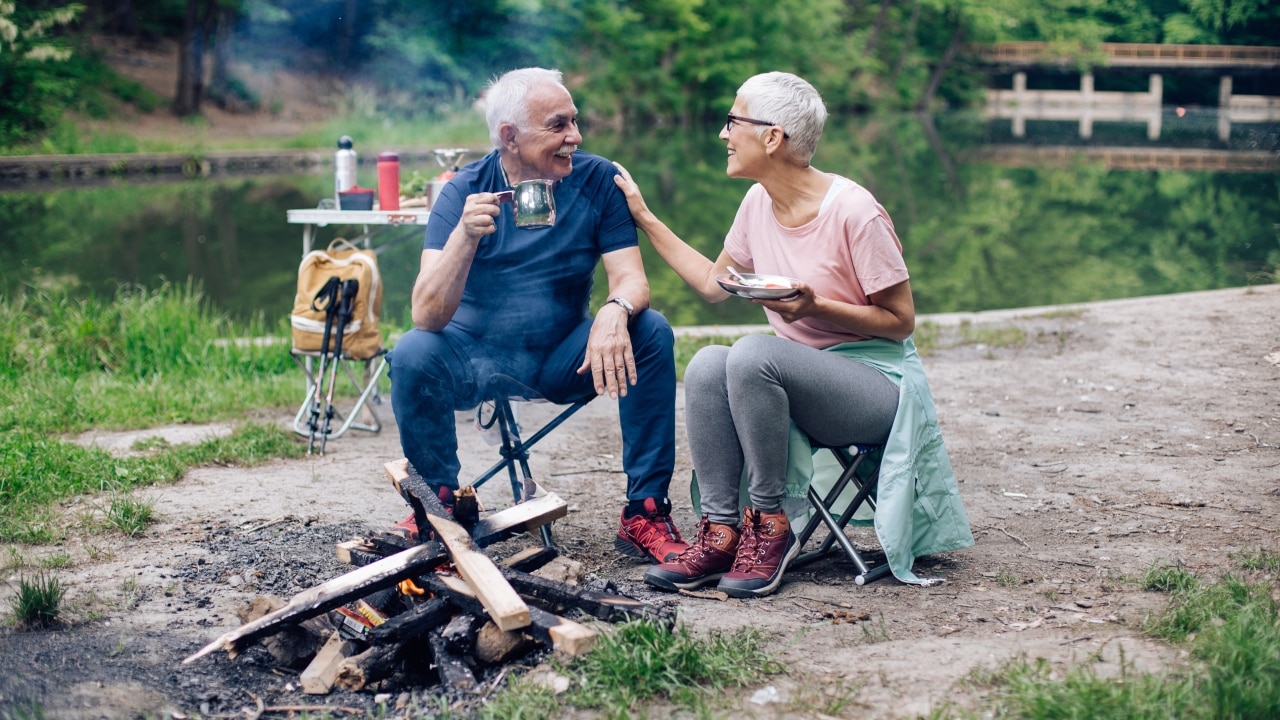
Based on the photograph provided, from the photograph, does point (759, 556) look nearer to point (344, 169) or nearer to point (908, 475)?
point (908, 475)

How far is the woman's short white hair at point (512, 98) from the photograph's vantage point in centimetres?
319

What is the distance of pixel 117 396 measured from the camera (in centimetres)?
506

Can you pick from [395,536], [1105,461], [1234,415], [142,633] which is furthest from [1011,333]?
[142,633]

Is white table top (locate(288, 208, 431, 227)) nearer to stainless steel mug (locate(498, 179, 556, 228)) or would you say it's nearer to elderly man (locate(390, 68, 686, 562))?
elderly man (locate(390, 68, 686, 562))

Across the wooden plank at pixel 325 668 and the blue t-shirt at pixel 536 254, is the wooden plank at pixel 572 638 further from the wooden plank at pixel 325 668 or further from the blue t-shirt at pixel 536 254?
the blue t-shirt at pixel 536 254

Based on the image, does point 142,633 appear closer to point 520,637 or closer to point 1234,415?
point 520,637

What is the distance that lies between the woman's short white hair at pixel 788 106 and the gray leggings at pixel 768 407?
1.78 ft

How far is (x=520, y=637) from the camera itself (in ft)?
7.75

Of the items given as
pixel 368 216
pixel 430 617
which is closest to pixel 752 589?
pixel 430 617

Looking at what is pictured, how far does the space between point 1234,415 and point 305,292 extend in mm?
3849

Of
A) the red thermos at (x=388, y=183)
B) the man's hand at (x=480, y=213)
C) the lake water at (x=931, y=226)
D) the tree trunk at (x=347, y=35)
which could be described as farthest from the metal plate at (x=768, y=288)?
the tree trunk at (x=347, y=35)

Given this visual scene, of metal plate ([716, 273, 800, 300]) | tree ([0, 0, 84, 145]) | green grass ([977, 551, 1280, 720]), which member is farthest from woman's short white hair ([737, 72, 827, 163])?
tree ([0, 0, 84, 145])

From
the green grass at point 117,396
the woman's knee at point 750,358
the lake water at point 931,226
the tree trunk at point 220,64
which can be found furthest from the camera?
the tree trunk at point 220,64

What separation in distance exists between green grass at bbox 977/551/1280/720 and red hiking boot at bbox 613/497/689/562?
44.8 inches
